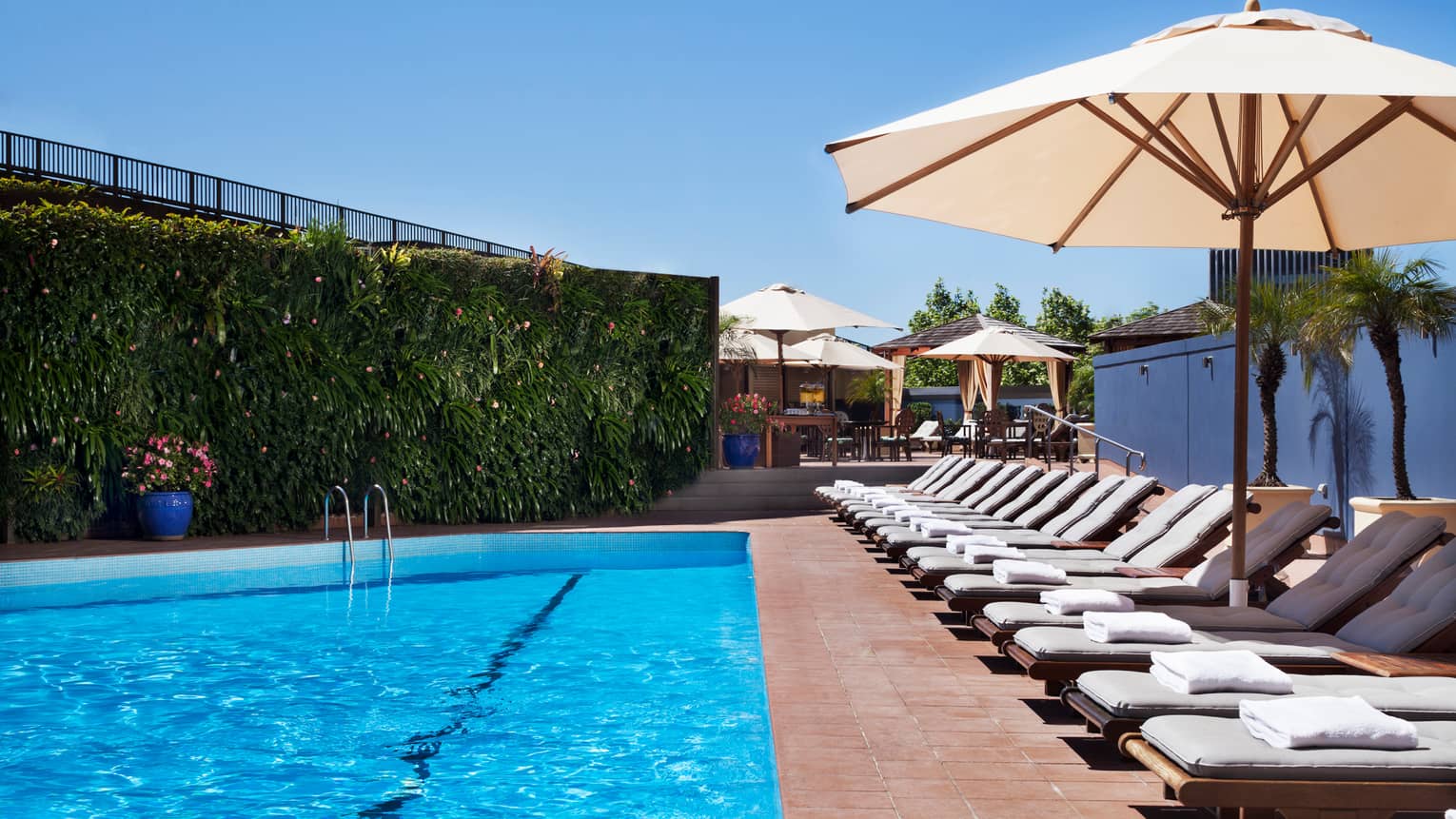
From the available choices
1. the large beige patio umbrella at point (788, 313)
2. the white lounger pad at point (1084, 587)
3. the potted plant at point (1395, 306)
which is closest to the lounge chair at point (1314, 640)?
the white lounger pad at point (1084, 587)

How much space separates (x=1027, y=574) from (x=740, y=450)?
10.3 meters

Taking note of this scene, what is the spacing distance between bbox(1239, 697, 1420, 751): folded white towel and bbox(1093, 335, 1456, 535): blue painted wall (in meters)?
8.27

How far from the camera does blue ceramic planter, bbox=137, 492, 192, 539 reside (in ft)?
38.0

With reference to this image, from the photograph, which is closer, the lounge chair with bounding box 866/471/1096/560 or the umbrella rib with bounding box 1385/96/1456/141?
the umbrella rib with bounding box 1385/96/1456/141

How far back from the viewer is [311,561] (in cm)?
1143

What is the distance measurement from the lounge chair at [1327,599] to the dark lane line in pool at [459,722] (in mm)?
2599

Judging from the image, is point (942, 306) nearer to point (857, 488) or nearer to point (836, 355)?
point (836, 355)

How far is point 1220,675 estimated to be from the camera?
3693 mm

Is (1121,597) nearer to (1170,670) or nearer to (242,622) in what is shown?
(1170,670)

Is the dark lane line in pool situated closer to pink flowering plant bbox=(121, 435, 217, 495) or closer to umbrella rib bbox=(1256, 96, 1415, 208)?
umbrella rib bbox=(1256, 96, 1415, 208)

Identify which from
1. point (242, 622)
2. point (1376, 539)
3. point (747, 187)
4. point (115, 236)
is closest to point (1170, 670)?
point (1376, 539)

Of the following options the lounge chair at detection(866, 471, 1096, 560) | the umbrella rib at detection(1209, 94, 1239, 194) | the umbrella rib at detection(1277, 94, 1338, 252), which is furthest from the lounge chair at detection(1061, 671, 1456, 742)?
the lounge chair at detection(866, 471, 1096, 560)

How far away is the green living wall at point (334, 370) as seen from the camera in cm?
1131

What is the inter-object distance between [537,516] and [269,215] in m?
18.3
